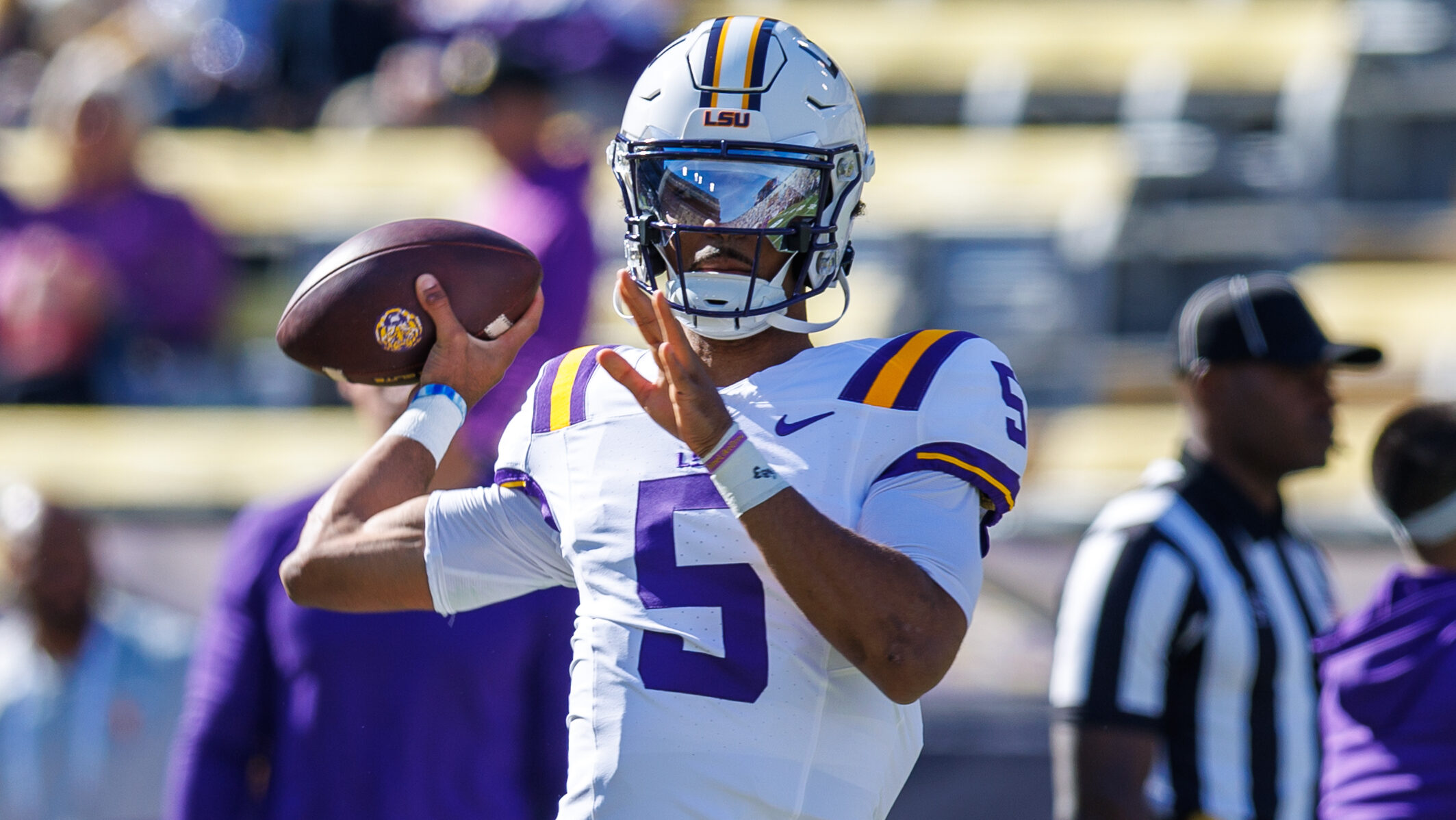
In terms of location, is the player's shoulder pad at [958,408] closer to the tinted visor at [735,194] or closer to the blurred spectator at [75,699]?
the tinted visor at [735,194]

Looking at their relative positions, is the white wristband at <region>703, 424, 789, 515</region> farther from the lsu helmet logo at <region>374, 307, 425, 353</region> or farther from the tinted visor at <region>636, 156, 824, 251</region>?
the lsu helmet logo at <region>374, 307, 425, 353</region>

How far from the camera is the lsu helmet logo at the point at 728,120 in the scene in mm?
2188

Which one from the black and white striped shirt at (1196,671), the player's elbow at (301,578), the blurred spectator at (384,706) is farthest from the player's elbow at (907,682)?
the black and white striped shirt at (1196,671)

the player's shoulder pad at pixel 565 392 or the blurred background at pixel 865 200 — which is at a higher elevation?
the player's shoulder pad at pixel 565 392

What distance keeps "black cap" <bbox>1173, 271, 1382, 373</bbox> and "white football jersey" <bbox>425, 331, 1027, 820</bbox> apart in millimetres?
1656

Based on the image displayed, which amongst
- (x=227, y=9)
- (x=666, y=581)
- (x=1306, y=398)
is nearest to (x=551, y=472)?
(x=666, y=581)

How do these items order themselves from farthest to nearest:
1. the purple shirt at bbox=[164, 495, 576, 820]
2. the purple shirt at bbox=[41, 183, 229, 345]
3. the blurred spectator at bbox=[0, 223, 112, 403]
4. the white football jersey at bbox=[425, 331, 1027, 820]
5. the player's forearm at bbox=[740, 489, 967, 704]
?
the purple shirt at bbox=[41, 183, 229, 345], the blurred spectator at bbox=[0, 223, 112, 403], the purple shirt at bbox=[164, 495, 576, 820], the white football jersey at bbox=[425, 331, 1027, 820], the player's forearm at bbox=[740, 489, 967, 704]

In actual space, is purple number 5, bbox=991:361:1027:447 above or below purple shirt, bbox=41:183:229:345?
above

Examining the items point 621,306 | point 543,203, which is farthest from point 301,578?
point 543,203

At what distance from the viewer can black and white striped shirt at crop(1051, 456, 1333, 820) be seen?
129 inches

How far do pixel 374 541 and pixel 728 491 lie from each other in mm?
585

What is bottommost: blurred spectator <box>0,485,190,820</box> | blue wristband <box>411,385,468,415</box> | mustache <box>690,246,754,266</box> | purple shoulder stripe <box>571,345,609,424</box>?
blurred spectator <box>0,485,190,820</box>

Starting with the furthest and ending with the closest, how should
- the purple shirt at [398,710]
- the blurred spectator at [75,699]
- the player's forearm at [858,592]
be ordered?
the blurred spectator at [75,699], the purple shirt at [398,710], the player's forearm at [858,592]

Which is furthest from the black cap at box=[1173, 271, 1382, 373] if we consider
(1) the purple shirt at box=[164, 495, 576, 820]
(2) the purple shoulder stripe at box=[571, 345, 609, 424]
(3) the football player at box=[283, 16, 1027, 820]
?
(2) the purple shoulder stripe at box=[571, 345, 609, 424]
